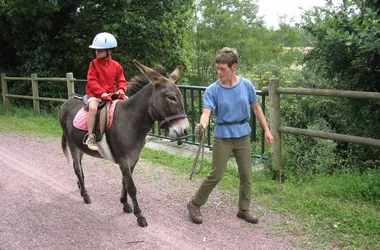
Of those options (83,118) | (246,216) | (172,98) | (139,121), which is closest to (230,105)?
(172,98)

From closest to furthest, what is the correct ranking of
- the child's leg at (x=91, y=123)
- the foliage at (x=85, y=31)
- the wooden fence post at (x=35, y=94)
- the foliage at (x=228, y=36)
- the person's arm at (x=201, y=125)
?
the person's arm at (x=201, y=125) < the child's leg at (x=91, y=123) < the wooden fence post at (x=35, y=94) < the foliage at (x=85, y=31) < the foliage at (x=228, y=36)

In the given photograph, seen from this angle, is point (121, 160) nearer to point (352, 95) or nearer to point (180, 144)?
point (352, 95)

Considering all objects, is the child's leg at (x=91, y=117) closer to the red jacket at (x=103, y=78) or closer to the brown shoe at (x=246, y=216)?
the red jacket at (x=103, y=78)

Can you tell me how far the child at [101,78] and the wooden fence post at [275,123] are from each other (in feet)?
7.58

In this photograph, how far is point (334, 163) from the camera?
591 centimetres

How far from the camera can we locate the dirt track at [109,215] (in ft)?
13.3

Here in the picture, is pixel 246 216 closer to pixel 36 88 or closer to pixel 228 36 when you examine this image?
pixel 36 88

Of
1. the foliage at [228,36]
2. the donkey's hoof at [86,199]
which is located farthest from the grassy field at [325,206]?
the foliage at [228,36]

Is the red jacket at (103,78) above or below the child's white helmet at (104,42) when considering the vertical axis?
below

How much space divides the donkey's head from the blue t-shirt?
33 cm

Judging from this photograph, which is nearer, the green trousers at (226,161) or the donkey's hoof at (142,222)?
the green trousers at (226,161)

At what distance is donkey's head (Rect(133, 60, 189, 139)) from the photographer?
394 cm

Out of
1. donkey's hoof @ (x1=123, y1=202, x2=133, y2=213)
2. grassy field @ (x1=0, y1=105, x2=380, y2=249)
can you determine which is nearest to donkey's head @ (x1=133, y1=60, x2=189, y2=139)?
donkey's hoof @ (x1=123, y1=202, x2=133, y2=213)

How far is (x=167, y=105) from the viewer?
403 cm
